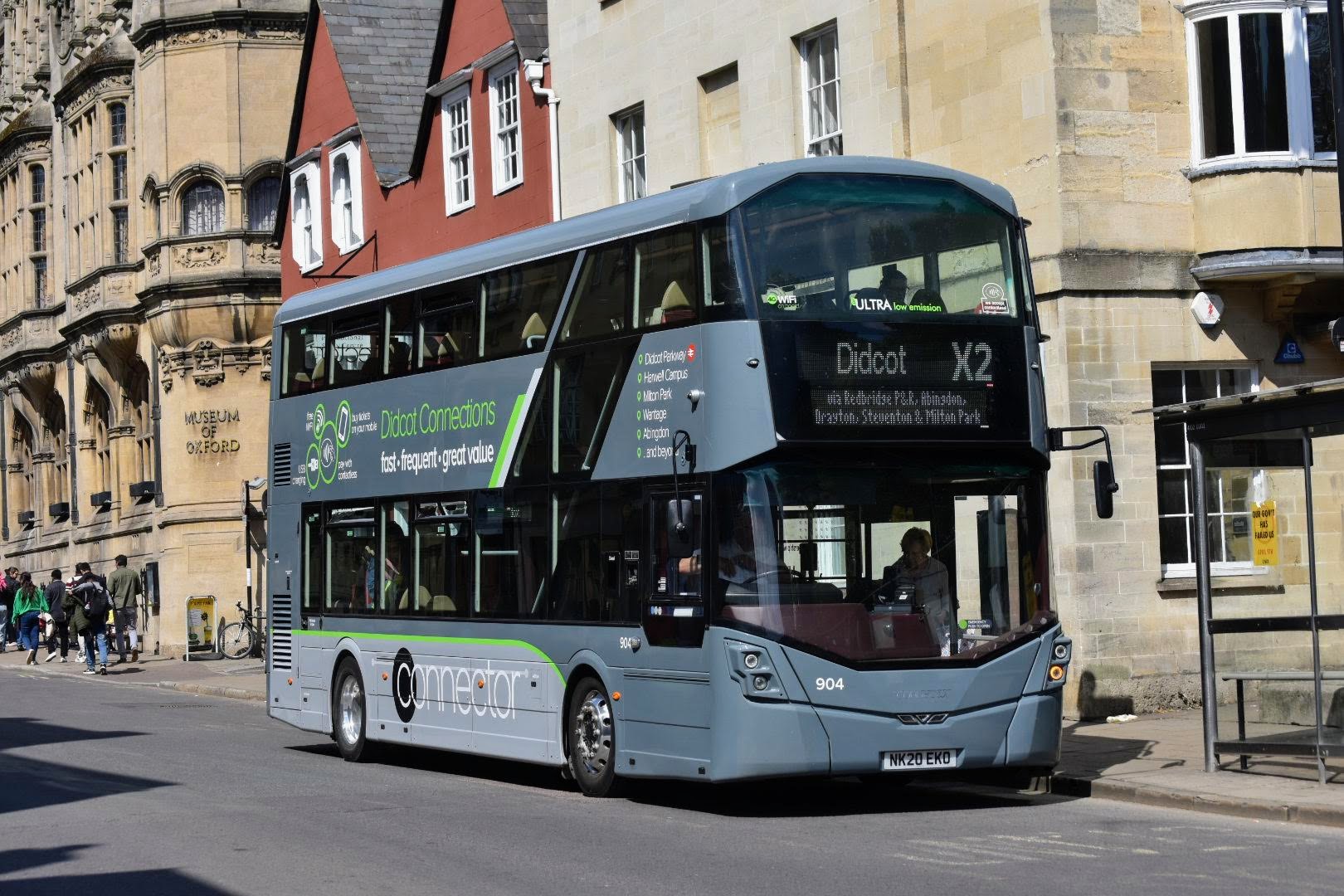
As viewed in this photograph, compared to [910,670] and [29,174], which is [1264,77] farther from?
[29,174]

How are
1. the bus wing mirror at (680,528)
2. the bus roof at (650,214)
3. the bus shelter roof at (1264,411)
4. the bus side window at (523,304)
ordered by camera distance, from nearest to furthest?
1. the bus wing mirror at (680,528)
2. the bus shelter roof at (1264,411)
3. the bus roof at (650,214)
4. the bus side window at (523,304)

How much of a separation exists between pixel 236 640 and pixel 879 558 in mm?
27590

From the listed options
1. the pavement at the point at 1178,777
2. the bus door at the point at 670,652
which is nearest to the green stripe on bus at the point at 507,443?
the bus door at the point at 670,652

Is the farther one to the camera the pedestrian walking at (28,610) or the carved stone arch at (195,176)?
the pedestrian walking at (28,610)

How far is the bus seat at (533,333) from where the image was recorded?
15648mm

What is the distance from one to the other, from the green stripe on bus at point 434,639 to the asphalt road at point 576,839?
1.08 m

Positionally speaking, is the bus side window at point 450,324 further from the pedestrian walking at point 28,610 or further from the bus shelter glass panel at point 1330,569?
the pedestrian walking at point 28,610

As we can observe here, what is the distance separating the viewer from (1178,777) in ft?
47.2

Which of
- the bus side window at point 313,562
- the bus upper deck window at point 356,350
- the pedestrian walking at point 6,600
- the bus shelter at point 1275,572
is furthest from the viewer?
the pedestrian walking at point 6,600

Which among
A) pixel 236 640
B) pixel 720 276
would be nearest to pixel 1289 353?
pixel 720 276

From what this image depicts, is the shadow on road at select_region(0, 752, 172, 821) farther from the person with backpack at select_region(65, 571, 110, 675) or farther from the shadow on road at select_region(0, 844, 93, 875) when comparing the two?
the person with backpack at select_region(65, 571, 110, 675)

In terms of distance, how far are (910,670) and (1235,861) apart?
299 centimetres

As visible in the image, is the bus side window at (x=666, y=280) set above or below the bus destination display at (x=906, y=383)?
above

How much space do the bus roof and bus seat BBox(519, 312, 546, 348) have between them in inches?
19.2
